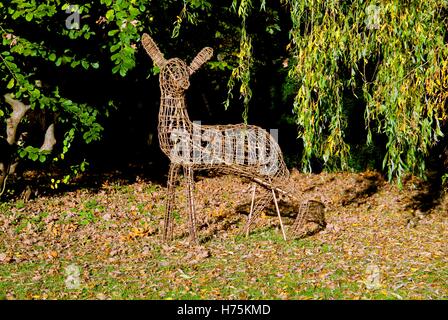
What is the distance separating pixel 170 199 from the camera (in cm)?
654

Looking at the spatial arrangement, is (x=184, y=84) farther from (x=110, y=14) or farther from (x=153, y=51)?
(x=110, y=14)

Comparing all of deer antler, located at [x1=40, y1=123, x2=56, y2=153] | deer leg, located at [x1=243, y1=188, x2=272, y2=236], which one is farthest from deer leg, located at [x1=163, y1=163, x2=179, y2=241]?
deer antler, located at [x1=40, y1=123, x2=56, y2=153]

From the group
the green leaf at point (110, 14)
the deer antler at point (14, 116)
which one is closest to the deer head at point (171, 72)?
the green leaf at point (110, 14)

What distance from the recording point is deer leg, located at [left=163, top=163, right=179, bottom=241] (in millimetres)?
6355

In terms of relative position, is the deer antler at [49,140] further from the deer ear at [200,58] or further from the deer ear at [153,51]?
the deer ear at [200,58]

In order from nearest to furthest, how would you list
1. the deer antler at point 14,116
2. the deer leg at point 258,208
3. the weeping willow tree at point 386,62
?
1. the weeping willow tree at point 386,62
2. the deer leg at point 258,208
3. the deer antler at point 14,116

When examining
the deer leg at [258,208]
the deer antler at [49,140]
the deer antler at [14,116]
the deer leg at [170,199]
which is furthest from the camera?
the deer antler at [49,140]

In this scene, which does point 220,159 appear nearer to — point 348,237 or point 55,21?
point 348,237

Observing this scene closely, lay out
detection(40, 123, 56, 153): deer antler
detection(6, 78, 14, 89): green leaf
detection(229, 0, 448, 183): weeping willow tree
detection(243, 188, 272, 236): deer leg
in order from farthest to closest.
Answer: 1. detection(40, 123, 56, 153): deer antler
2. detection(6, 78, 14, 89): green leaf
3. detection(243, 188, 272, 236): deer leg
4. detection(229, 0, 448, 183): weeping willow tree

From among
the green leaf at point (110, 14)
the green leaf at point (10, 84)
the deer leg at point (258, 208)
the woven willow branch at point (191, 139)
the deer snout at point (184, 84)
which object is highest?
the green leaf at point (110, 14)

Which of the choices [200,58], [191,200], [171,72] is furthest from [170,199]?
[200,58]

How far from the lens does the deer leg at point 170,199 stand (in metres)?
6.36

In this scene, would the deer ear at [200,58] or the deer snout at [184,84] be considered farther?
the deer ear at [200,58]

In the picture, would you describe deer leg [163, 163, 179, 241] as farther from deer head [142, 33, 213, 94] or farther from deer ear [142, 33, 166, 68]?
deer ear [142, 33, 166, 68]
